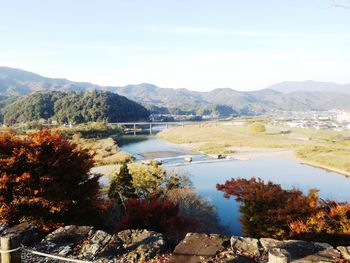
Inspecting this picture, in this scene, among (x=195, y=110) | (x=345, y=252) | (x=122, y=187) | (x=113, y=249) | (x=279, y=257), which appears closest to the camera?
(x=279, y=257)

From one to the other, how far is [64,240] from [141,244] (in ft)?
4.11

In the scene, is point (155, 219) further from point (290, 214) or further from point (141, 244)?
point (290, 214)

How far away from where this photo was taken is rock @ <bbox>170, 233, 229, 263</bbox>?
4262 mm

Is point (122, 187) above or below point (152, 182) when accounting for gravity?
above

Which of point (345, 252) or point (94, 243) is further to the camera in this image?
point (94, 243)

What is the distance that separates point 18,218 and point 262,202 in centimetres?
567

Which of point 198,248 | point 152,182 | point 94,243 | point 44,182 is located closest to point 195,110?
point 152,182

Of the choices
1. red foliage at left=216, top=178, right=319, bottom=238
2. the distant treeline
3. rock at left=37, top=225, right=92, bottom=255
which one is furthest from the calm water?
the distant treeline

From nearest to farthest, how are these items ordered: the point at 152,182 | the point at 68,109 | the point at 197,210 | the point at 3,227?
the point at 3,227
the point at 197,210
the point at 152,182
the point at 68,109

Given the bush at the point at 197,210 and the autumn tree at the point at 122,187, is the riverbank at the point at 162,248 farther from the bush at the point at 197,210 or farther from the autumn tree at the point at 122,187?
the autumn tree at the point at 122,187

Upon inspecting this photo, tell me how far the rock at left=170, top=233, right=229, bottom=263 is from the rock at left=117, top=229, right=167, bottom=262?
29cm

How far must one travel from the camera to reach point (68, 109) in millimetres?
70562

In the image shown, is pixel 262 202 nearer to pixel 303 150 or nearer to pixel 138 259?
pixel 138 259

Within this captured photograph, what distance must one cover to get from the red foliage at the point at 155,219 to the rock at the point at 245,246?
6.67 feet
